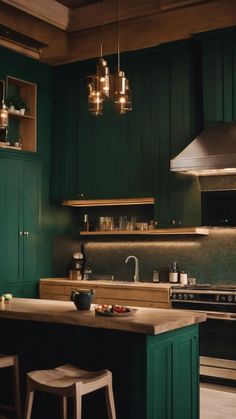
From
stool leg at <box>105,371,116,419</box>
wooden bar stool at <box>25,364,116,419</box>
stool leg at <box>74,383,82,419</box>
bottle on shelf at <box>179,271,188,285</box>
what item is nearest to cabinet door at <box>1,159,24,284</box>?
bottle on shelf at <box>179,271,188,285</box>

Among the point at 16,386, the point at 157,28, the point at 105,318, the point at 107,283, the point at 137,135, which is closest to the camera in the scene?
the point at 105,318

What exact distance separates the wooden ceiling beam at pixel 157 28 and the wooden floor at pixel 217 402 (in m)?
3.48

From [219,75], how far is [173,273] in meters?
2.13

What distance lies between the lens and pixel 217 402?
481 centimetres

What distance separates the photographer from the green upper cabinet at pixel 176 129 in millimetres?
5848

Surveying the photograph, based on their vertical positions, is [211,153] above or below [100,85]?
below

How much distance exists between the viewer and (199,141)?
18.3 feet

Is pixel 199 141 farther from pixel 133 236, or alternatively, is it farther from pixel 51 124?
pixel 51 124

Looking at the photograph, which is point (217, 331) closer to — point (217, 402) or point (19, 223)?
point (217, 402)

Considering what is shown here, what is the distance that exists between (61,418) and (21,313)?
0.72 metres

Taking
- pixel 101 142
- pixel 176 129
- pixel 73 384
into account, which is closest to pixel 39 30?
pixel 101 142

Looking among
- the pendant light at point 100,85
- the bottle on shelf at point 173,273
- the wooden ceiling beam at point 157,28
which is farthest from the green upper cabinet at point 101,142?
the pendant light at point 100,85

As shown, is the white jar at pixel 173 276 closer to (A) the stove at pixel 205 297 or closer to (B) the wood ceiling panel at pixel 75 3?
(A) the stove at pixel 205 297

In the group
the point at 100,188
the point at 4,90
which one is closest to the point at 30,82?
the point at 4,90
